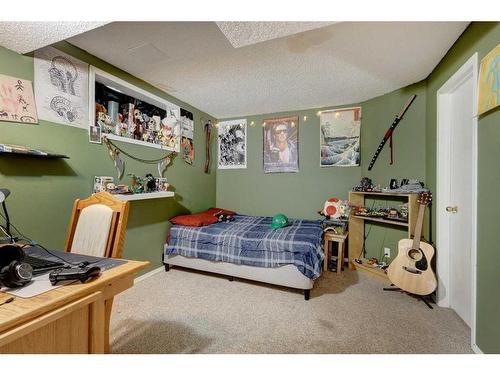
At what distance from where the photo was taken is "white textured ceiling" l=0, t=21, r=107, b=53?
136cm

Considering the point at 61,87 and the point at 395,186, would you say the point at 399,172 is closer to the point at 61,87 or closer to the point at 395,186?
the point at 395,186

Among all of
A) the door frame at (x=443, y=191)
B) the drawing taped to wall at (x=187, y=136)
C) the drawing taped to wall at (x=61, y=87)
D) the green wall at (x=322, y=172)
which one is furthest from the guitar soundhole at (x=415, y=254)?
the drawing taped to wall at (x=61, y=87)

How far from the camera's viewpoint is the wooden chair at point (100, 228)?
51.4 inches

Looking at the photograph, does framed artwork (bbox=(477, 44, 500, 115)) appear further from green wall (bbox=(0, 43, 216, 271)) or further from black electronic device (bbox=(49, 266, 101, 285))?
green wall (bbox=(0, 43, 216, 271))

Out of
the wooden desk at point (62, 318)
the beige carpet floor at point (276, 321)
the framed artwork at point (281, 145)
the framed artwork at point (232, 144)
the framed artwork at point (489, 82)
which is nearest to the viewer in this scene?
the wooden desk at point (62, 318)

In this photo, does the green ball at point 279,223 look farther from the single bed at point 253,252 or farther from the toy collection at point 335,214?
the toy collection at point 335,214

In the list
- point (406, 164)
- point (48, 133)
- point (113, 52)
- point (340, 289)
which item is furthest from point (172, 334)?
point (406, 164)

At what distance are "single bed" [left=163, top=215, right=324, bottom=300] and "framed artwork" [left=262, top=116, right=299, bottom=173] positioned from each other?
110 centimetres

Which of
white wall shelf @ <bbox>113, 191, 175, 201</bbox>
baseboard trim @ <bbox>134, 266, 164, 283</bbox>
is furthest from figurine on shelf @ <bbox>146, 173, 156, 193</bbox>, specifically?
baseboard trim @ <bbox>134, 266, 164, 283</bbox>

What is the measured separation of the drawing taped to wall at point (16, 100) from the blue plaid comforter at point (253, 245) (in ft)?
5.65

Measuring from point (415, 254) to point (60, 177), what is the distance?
11.2 feet

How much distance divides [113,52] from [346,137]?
3.03m

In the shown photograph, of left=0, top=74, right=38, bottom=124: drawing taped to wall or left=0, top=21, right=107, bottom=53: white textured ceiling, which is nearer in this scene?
left=0, top=21, right=107, bottom=53: white textured ceiling

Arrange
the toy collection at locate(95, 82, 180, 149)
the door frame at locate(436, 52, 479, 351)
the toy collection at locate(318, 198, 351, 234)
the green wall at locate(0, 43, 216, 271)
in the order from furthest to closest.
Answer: the toy collection at locate(318, 198, 351, 234) < the toy collection at locate(95, 82, 180, 149) < the door frame at locate(436, 52, 479, 351) < the green wall at locate(0, 43, 216, 271)
